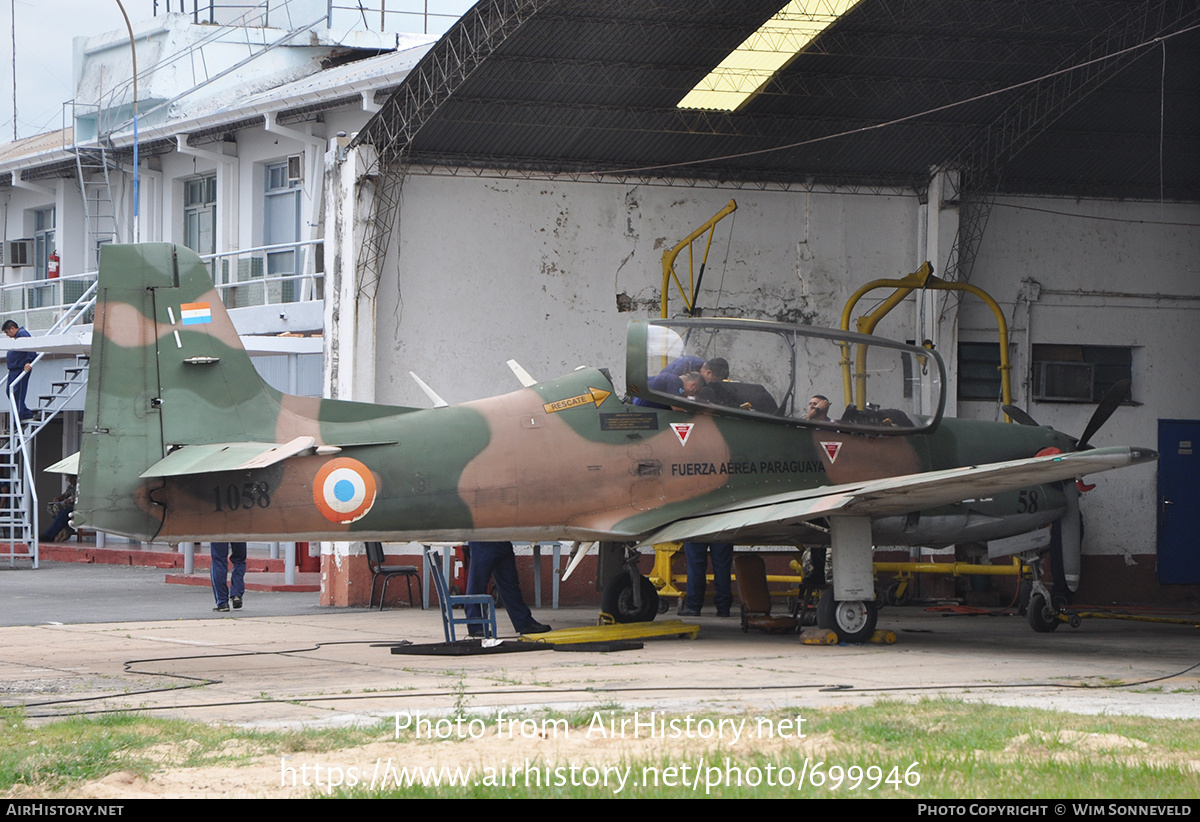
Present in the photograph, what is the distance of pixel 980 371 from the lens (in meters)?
19.8

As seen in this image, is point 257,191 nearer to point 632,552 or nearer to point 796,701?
point 632,552

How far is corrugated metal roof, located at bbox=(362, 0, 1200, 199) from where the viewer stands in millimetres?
16016

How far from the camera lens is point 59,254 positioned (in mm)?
36219

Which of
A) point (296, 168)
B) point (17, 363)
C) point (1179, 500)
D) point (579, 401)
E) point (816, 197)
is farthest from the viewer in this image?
point (296, 168)

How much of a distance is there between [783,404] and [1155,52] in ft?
28.1

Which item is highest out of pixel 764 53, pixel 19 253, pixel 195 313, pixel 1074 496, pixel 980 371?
pixel 19 253

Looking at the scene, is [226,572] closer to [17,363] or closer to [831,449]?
[831,449]

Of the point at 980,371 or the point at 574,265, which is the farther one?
the point at 980,371

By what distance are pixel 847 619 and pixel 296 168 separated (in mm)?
21647

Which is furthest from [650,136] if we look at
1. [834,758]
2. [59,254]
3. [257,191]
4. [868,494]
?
[59,254]

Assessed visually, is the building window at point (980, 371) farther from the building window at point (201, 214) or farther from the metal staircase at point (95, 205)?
the metal staircase at point (95, 205)

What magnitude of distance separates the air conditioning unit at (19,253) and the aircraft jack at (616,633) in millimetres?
30395

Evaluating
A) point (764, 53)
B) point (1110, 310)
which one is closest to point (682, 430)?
point (764, 53)

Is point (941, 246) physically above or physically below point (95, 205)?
below
